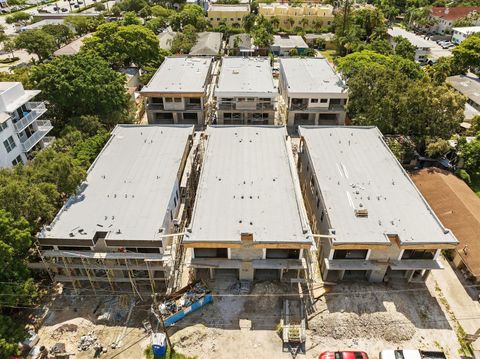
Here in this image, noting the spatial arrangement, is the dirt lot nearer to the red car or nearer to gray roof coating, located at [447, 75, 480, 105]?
the red car

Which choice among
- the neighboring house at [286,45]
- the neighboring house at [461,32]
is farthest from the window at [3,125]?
the neighboring house at [461,32]

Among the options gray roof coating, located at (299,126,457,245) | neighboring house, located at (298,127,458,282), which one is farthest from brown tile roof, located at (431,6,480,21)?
neighboring house, located at (298,127,458,282)

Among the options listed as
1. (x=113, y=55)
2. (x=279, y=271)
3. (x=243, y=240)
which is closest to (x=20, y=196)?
(x=243, y=240)

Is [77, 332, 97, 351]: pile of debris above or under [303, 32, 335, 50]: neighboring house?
under

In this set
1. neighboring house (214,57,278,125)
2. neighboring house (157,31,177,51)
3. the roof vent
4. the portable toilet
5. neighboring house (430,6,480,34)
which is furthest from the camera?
neighboring house (430,6,480,34)

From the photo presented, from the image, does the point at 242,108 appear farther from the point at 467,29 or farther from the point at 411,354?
the point at 467,29

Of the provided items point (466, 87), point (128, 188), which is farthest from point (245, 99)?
point (466, 87)
